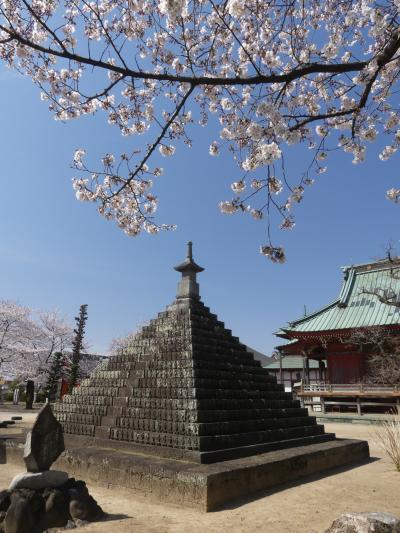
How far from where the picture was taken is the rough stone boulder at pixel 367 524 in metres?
3.36

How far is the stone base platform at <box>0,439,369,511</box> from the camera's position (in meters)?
5.73

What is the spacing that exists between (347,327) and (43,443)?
754 inches

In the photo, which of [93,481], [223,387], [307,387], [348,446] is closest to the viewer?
[93,481]

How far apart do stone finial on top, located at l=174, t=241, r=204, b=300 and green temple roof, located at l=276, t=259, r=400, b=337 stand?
12.0 m

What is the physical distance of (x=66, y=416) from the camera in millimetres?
9812

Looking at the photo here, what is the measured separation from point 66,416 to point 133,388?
2.18m

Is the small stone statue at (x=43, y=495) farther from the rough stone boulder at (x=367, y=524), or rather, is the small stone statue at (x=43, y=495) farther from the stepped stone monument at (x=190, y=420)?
the rough stone boulder at (x=367, y=524)

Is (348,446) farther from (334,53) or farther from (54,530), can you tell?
(334,53)

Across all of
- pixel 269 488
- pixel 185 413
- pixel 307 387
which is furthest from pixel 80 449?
pixel 307 387

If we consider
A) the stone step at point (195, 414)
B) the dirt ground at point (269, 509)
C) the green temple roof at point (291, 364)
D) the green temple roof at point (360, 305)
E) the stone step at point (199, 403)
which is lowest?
the dirt ground at point (269, 509)

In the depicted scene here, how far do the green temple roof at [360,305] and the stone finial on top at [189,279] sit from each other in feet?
39.5

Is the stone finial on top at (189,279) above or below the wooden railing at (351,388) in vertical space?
above

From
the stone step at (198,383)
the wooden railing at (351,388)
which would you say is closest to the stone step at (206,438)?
the stone step at (198,383)

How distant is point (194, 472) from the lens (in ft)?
19.2
